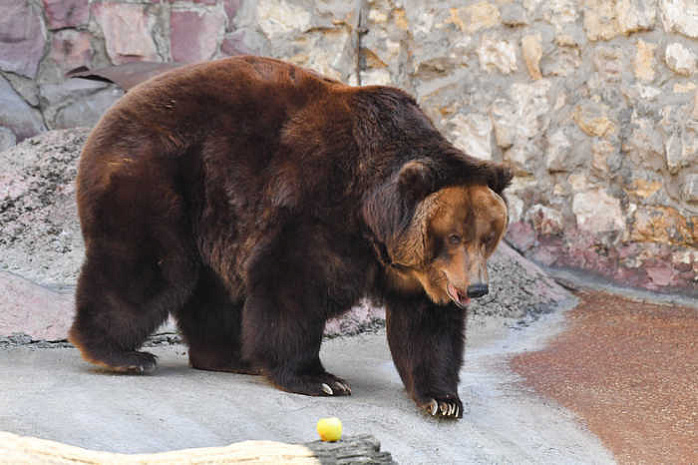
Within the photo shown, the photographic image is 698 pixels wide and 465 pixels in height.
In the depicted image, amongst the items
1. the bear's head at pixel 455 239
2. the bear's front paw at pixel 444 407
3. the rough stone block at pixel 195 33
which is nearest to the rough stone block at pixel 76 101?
the rough stone block at pixel 195 33

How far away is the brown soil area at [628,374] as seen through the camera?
3441mm

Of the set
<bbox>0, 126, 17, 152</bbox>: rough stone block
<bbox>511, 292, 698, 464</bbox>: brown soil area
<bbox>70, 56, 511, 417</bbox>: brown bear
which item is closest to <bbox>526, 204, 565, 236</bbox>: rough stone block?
<bbox>511, 292, 698, 464</bbox>: brown soil area

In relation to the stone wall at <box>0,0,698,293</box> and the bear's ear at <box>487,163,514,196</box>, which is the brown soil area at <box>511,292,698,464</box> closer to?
the stone wall at <box>0,0,698,293</box>

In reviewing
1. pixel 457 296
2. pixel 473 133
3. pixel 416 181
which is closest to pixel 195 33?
pixel 473 133

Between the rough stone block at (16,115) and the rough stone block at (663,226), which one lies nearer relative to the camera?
the rough stone block at (663,226)

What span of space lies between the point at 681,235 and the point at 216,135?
10.5ft

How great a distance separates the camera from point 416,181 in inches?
137

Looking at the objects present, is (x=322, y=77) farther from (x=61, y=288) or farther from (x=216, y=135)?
(x=61, y=288)

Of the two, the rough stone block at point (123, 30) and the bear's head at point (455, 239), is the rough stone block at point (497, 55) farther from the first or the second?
the bear's head at point (455, 239)

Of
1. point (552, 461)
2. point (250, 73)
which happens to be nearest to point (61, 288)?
point (250, 73)

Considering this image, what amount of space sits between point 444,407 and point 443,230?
68 cm

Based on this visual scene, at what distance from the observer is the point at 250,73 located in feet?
13.1

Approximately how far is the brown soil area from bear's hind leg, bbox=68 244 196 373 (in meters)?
1.68

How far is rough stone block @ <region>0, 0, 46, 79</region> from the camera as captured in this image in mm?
5871
